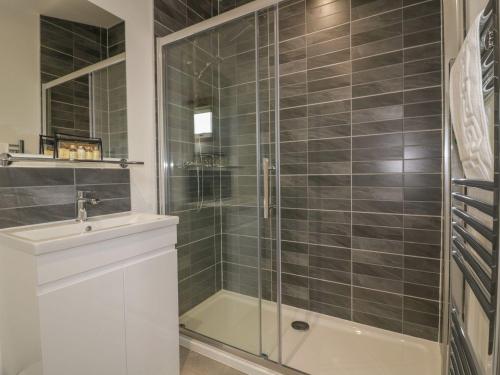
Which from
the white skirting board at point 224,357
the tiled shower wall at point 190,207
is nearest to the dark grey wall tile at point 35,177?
the tiled shower wall at point 190,207

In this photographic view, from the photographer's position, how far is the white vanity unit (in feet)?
3.27

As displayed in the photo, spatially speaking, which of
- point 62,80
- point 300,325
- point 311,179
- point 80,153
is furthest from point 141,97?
point 300,325

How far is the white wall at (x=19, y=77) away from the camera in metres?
1.27

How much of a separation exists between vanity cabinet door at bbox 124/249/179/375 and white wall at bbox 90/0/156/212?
621 millimetres

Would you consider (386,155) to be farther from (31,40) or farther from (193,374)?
(31,40)

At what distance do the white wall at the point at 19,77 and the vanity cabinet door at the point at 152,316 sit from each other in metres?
0.84

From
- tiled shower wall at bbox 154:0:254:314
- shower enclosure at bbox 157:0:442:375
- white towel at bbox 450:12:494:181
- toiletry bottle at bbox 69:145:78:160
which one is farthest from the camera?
tiled shower wall at bbox 154:0:254:314

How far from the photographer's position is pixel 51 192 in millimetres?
1405

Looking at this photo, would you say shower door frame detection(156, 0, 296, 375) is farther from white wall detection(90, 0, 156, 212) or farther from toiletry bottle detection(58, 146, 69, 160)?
toiletry bottle detection(58, 146, 69, 160)

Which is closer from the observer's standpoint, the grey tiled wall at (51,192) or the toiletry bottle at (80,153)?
the grey tiled wall at (51,192)

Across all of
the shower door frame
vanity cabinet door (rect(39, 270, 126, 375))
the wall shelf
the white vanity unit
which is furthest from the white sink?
the shower door frame

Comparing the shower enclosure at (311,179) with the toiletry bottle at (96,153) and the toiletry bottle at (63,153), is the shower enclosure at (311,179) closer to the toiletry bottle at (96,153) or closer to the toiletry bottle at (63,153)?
the toiletry bottle at (96,153)

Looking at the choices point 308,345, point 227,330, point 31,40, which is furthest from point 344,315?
point 31,40

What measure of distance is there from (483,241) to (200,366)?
1.66 m
